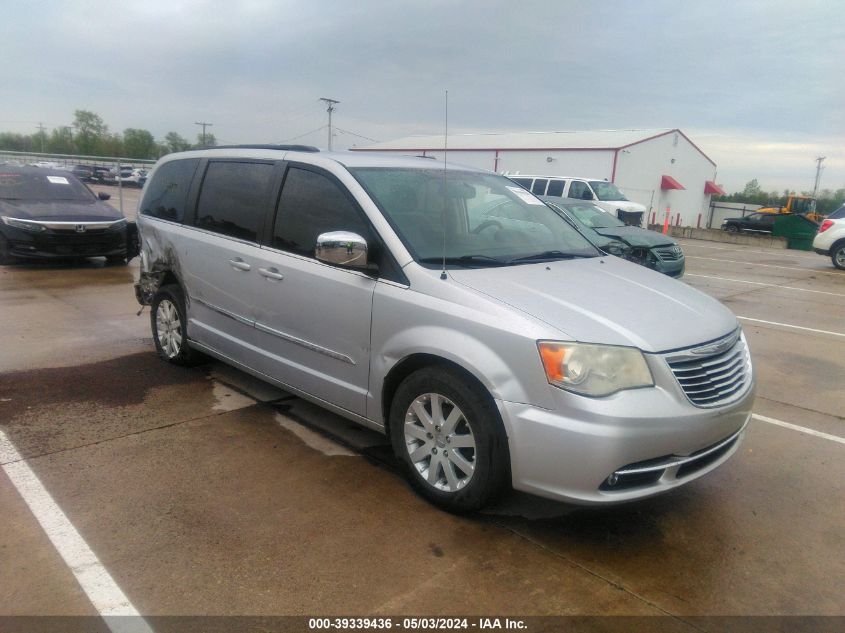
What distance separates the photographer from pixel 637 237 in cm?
1081

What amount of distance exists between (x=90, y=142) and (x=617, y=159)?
51151 millimetres

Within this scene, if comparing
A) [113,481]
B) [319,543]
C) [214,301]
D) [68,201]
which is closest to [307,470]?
[319,543]

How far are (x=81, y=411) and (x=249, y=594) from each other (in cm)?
255

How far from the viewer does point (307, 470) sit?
3.83 m

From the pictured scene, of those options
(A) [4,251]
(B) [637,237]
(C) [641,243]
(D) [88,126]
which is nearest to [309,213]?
(C) [641,243]

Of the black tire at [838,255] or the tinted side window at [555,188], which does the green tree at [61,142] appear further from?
the black tire at [838,255]

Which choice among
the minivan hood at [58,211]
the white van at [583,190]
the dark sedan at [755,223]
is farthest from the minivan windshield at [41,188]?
the dark sedan at [755,223]

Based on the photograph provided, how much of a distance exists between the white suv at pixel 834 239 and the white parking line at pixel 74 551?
1784 centimetres

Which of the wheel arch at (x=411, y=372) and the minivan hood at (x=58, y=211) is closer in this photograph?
the wheel arch at (x=411, y=372)

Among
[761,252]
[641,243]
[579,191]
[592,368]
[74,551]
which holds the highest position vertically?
[579,191]

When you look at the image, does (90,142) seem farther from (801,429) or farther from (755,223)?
(801,429)

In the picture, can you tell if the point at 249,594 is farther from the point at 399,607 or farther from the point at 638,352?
the point at 638,352

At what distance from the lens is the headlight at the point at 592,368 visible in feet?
9.43


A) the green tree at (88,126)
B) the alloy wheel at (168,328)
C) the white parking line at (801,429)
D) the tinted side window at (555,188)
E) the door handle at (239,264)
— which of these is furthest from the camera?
the green tree at (88,126)
